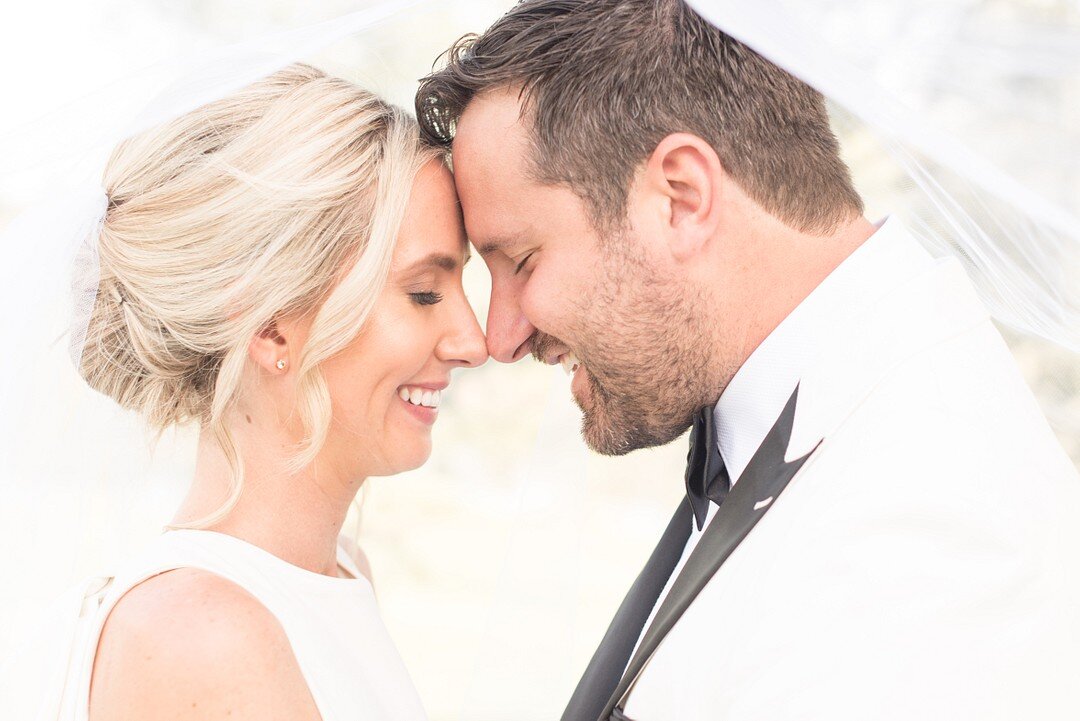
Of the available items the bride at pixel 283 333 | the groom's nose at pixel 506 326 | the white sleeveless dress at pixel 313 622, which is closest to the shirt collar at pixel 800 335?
the groom's nose at pixel 506 326

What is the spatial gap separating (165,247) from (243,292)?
191mm

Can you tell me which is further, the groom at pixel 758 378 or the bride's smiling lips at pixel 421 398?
the bride's smiling lips at pixel 421 398

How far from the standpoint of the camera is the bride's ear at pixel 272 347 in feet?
7.64

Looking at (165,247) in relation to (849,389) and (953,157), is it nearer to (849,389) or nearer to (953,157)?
(849,389)

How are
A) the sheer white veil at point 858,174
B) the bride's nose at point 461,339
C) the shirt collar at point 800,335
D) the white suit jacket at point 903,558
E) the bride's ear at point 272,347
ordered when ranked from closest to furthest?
the white suit jacket at point 903,558 → the sheer white veil at point 858,174 → the shirt collar at point 800,335 → the bride's ear at point 272,347 → the bride's nose at point 461,339

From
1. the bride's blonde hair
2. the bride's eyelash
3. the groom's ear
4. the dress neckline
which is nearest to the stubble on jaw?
the groom's ear

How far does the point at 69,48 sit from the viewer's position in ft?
6.82

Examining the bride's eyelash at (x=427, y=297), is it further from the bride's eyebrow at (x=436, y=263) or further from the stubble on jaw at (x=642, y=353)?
the stubble on jaw at (x=642, y=353)

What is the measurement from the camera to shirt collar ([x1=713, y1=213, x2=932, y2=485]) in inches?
79.3

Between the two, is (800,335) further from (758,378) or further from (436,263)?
(436,263)

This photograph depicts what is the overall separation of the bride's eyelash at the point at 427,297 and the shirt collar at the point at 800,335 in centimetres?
73

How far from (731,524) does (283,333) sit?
3.65 ft

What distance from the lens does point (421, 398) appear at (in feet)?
8.29

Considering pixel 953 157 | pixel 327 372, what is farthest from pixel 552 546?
pixel 953 157
